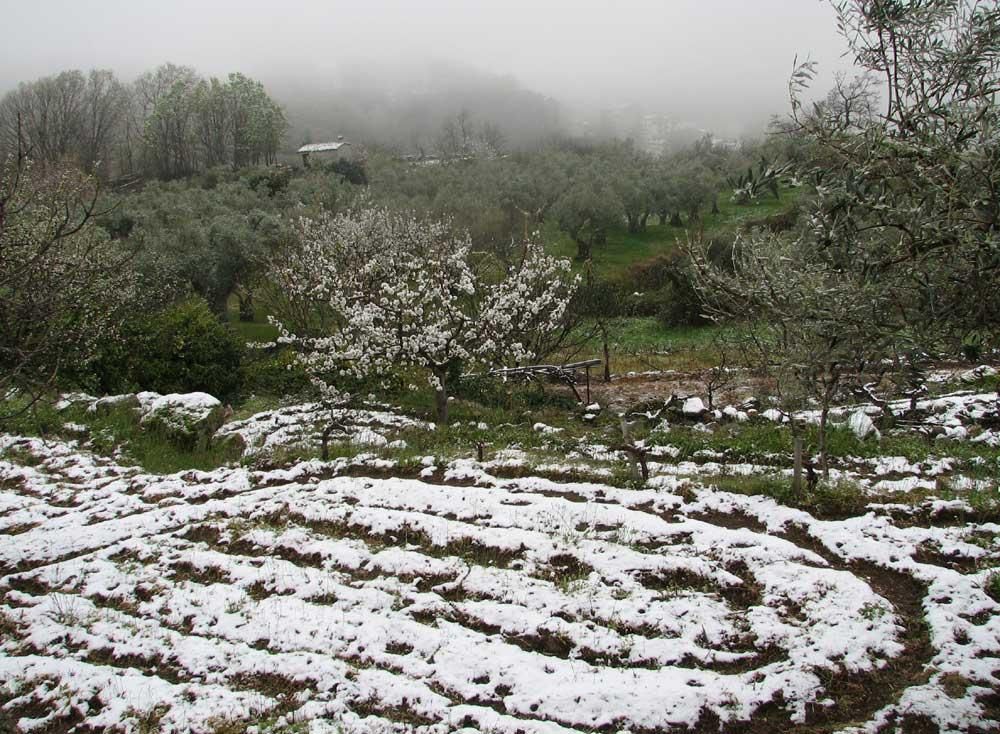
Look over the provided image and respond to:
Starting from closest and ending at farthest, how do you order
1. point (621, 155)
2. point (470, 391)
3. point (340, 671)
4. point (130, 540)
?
point (340, 671) → point (130, 540) → point (470, 391) → point (621, 155)

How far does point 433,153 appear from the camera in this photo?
3730 inches

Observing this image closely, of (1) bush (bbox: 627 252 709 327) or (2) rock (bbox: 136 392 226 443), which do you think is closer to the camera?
(2) rock (bbox: 136 392 226 443)

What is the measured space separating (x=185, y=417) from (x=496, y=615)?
1025cm

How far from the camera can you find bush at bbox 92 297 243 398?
19.3 metres

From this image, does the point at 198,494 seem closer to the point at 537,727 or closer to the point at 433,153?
the point at 537,727

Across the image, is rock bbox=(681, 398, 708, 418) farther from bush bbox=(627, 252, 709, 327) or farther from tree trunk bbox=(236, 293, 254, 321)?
tree trunk bbox=(236, 293, 254, 321)

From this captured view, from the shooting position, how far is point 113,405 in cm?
1561

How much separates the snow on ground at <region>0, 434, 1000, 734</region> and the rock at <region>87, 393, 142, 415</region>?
5.39 metres

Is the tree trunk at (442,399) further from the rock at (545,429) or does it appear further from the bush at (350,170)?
the bush at (350,170)

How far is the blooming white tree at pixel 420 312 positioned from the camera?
16500 mm

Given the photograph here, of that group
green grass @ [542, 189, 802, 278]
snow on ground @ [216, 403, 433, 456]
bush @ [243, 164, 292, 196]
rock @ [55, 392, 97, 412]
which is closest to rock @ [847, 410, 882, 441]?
snow on ground @ [216, 403, 433, 456]

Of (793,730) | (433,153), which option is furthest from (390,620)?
(433,153)

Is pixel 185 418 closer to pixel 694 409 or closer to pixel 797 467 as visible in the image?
pixel 694 409

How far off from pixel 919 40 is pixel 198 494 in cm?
1122
